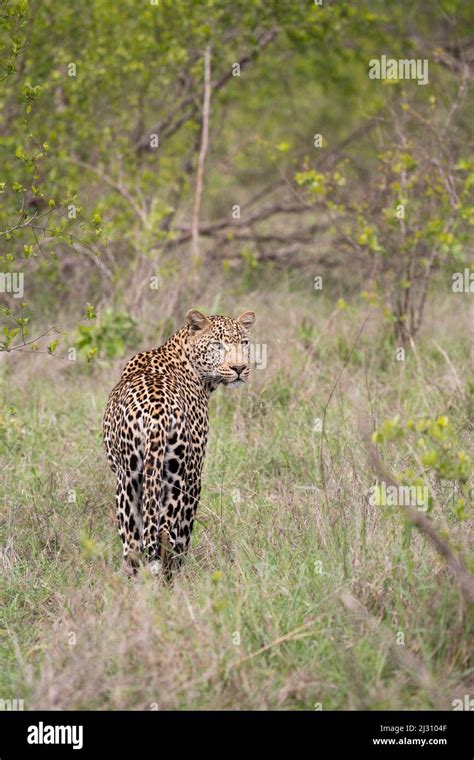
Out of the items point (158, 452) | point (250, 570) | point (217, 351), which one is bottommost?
point (250, 570)

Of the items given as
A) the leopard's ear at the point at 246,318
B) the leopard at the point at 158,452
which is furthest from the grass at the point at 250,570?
the leopard's ear at the point at 246,318

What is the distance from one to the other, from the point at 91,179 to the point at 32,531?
6.43m

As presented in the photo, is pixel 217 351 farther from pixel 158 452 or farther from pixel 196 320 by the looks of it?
pixel 158 452

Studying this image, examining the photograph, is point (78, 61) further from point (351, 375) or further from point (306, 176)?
point (351, 375)

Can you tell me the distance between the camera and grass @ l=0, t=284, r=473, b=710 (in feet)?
16.2

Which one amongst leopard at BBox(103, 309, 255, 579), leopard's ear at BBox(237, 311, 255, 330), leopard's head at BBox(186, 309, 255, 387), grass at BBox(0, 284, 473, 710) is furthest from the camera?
leopard's ear at BBox(237, 311, 255, 330)

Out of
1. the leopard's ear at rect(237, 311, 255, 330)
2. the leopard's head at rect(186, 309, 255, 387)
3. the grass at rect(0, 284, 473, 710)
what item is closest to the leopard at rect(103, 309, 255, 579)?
the leopard's head at rect(186, 309, 255, 387)

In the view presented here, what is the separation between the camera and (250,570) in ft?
19.7

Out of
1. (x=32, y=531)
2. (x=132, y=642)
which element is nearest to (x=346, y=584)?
(x=132, y=642)

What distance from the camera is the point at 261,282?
1226 cm

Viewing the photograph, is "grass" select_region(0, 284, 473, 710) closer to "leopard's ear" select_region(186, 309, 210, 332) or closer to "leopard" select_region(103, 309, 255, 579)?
"leopard" select_region(103, 309, 255, 579)

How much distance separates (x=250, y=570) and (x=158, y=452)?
0.82 metres

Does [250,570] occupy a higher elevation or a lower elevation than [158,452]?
lower

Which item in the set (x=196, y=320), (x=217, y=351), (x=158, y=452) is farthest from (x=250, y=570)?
(x=196, y=320)
